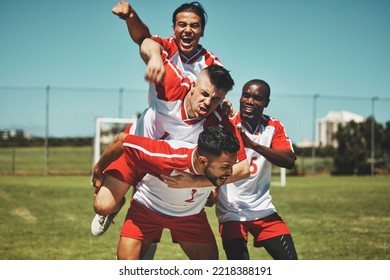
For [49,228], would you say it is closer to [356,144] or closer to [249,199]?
[249,199]

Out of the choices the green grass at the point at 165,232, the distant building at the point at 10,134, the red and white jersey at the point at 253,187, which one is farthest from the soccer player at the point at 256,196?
the distant building at the point at 10,134

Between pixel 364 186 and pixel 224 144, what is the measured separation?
1512cm

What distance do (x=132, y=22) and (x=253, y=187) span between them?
173 centimetres

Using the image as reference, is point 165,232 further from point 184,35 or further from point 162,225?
point 184,35

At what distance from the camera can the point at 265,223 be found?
4355 mm

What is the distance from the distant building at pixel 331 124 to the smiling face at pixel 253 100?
19.6 m

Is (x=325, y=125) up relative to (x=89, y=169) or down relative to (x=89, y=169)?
up

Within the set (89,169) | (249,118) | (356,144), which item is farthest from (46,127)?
(249,118)

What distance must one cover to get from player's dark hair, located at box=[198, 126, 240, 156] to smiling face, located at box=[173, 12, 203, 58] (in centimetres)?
104

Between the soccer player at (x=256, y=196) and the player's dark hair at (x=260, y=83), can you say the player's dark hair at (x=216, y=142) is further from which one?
the player's dark hair at (x=260, y=83)

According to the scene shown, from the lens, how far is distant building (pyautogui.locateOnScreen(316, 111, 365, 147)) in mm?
23689

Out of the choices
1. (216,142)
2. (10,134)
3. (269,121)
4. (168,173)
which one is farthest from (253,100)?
(10,134)

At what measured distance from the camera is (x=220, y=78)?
12.0 ft

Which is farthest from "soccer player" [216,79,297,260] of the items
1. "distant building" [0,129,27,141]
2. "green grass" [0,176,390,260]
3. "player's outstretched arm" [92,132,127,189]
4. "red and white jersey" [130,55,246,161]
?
"distant building" [0,129,27,141]
